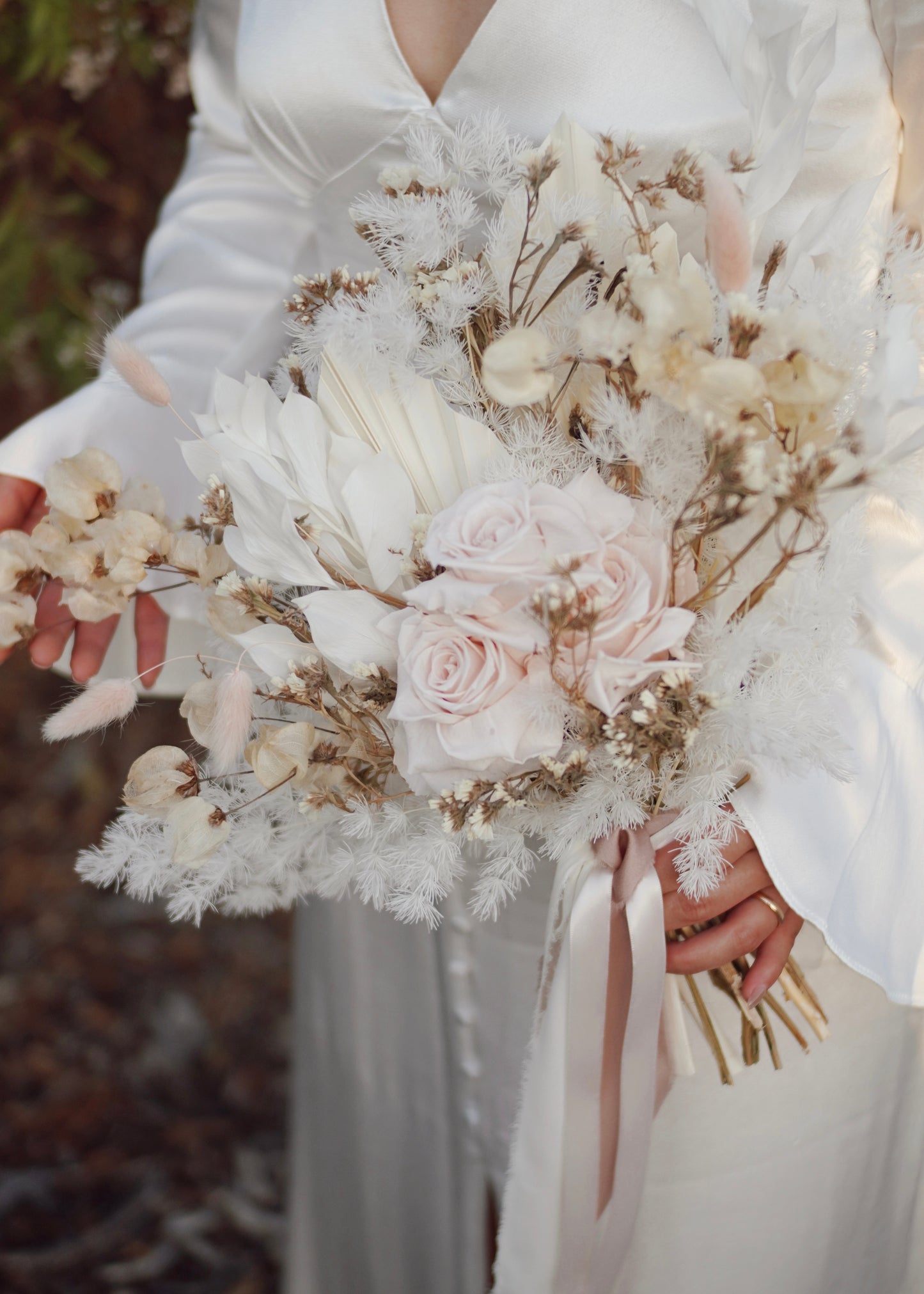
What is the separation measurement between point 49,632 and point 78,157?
47.6 inches

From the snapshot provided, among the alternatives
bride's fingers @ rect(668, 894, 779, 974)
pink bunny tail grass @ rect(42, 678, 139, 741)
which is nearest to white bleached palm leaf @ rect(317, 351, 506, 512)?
pink bunny tail grass @ rect(42, 678, 139, 741)

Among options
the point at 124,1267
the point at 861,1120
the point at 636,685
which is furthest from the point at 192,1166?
the point at 636,685

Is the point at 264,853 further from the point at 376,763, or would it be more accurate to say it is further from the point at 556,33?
the point at 556,33

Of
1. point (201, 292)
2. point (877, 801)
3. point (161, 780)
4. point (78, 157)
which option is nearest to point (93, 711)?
point (161, 780)

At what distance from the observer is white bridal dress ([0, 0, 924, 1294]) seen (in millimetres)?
793

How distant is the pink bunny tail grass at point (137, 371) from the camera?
0.76 meters

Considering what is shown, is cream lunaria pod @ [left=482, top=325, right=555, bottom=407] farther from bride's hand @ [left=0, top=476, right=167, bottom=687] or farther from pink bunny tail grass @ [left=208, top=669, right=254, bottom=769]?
bride's hand @ [left=0, top=476, right=167, bottom=687]

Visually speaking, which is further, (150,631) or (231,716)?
(150,631)

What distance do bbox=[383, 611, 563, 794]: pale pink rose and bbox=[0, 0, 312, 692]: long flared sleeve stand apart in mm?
595

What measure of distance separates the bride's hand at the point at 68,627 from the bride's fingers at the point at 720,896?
1.71ft

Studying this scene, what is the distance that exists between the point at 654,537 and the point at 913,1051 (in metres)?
0.63

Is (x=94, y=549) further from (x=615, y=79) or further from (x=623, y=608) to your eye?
(x=615, y=79)

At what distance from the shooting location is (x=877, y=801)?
79 cm

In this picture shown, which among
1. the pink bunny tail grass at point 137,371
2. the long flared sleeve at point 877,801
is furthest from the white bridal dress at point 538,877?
the pink bunny tail grass at point 137,371
